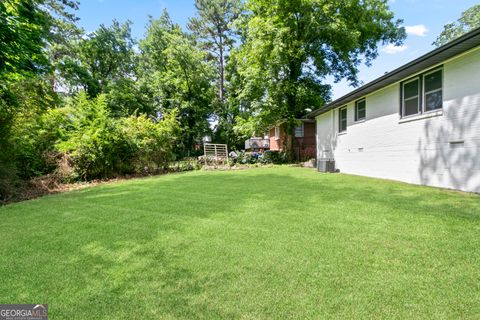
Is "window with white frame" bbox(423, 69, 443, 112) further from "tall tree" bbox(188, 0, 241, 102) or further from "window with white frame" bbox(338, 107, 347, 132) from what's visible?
"tall tree" bbox(188, 0, 241, 102)

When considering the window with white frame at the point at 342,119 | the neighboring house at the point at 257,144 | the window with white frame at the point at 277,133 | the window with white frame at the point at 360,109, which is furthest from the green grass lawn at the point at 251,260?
the neighboring house at the point at 257,144

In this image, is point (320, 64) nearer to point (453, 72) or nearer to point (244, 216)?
point (453, 72)

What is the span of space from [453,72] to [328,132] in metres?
7.83

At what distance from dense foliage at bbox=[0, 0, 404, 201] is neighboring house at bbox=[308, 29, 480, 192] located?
25.7ft

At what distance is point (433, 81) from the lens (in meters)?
7.10

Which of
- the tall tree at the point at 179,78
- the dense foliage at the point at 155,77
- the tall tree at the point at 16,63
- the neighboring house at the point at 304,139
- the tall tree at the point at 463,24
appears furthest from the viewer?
the tall tree at the point at 463,24

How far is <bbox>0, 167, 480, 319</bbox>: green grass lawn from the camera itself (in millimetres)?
2127

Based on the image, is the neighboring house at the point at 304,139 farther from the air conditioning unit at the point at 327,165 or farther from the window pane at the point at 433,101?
the window pane at the point at 433,101

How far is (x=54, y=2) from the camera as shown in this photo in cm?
1666

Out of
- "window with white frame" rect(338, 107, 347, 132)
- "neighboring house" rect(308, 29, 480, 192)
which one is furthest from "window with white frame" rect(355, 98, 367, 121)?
"window with white frame" rect(338, 107, 347, 132)

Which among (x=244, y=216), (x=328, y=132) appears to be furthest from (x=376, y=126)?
(x=244, y=216)

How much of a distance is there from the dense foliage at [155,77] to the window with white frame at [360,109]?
6.73 meters

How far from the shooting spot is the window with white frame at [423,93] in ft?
22.7

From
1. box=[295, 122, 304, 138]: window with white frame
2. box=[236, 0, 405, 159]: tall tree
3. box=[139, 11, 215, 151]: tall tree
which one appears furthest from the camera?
box=[139, 11, 215, 151]: tall tree
